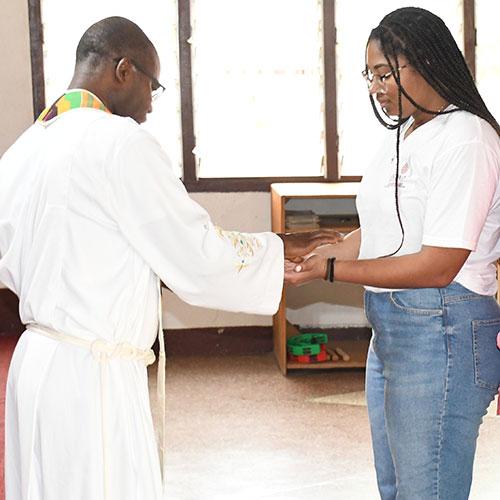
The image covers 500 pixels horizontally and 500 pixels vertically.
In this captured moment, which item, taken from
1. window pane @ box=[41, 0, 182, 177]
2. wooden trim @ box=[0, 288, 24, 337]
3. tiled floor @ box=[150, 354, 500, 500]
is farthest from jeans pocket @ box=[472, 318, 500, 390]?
wooden trim @ box=[0, 288, 24, 337]

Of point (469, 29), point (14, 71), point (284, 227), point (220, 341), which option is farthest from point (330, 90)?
point (14, 71)

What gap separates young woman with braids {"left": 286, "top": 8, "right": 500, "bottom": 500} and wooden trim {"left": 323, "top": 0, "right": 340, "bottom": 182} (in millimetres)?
3601

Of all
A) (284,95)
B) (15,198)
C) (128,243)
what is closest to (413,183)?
(128,243)

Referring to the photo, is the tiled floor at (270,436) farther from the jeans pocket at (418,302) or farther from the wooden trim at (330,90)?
the jeans pocket at (418,302)

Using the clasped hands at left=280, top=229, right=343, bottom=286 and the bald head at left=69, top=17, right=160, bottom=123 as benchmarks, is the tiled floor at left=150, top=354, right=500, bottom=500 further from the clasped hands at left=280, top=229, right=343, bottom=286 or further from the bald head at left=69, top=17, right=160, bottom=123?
the bald head at left=69, top=17, right=160, bottom=123

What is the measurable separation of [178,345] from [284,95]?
62.4 inches

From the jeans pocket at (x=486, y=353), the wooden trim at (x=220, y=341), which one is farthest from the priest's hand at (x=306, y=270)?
the wooden trim at (x=220, y=341)

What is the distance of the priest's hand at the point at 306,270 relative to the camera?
2373 millimetres

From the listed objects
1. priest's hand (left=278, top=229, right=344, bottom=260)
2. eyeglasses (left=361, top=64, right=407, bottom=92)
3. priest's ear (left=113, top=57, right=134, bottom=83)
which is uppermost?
priest's ear (left=113, top=57, right=134, bottom=83)

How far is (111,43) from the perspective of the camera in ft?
7.06

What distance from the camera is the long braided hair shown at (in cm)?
219

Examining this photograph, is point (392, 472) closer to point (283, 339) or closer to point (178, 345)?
point (283, 339)

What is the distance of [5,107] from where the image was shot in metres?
5.80

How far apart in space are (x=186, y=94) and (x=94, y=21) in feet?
2.15
